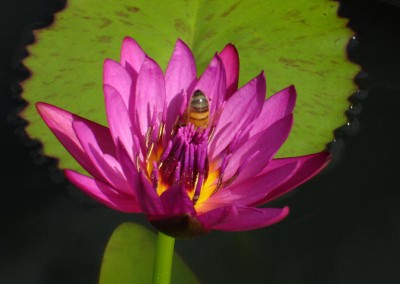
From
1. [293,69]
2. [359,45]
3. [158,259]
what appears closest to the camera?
[158,259]

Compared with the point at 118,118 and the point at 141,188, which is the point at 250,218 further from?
the point at 118,118

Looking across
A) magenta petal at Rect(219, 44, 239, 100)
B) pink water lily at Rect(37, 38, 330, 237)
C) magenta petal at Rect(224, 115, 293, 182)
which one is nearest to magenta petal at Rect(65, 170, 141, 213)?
pink water lily at Rect(37, 38, 330, 237)

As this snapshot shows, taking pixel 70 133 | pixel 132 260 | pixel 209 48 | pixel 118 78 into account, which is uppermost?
pixel 209 48

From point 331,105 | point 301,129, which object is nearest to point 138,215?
point 301,129

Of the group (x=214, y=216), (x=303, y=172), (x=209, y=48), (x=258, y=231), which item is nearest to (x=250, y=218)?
(x=214, y=216)

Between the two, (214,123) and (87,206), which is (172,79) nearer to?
(214,123)

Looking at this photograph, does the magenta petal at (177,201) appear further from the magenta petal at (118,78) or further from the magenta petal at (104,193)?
the magenta petal at (118,78)

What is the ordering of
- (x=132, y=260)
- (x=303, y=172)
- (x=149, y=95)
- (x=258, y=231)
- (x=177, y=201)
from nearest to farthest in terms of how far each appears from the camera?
1. (x=177, y=201)
2. (x=303, y=172)
3. (x=149, y=95)
4. (x=132, y=260)
5. (x=258, y=231)
